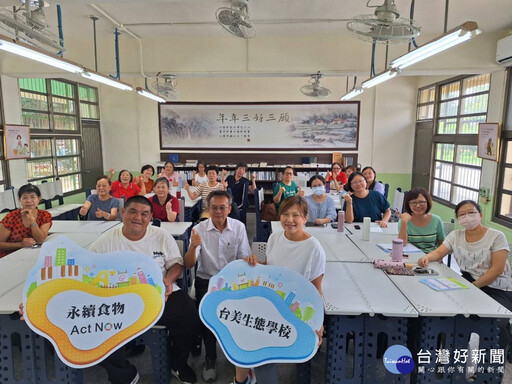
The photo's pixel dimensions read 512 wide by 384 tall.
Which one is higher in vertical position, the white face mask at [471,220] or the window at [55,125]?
the window at [55,125]

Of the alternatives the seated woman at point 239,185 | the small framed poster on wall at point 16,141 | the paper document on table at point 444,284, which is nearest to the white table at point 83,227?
the small framed poster on wall at point 16,141

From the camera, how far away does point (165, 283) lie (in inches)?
91.6

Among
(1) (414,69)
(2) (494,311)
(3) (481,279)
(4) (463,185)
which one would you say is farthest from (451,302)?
(4) (463,185)

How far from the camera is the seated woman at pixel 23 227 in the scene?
2.92 metres

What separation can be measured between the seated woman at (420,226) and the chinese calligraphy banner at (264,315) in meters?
1.52

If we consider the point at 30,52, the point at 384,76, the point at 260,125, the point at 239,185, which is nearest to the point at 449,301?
the point at 384,76

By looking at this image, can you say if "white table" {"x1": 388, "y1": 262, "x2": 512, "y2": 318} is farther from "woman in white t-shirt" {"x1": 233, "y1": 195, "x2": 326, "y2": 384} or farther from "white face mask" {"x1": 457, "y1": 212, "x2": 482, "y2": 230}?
"woman in white t-shirt" {"x1": 233, "y1": 195, "x2": 326, "y2": 384}

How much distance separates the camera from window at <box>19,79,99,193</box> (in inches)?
240

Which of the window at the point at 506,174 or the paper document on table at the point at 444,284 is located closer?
the paper document on table at the point at 444,284

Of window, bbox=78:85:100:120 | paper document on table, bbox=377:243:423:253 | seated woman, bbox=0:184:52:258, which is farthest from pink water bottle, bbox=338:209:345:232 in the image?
window, bbox=78:85:100:120

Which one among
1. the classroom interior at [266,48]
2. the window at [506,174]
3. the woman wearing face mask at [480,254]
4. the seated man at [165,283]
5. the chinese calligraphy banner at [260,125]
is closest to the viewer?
the seated man at [165,283]

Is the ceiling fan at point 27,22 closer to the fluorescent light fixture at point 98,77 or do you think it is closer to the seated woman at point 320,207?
the fluorescent light fixture at point 98,77

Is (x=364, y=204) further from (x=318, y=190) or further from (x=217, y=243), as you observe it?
(x=217, y=243)

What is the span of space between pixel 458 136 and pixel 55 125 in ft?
25.3
